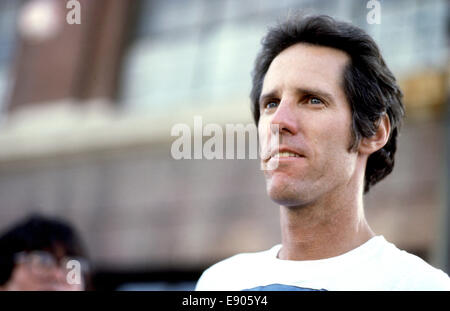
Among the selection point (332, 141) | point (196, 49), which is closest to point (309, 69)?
point (332, 141)

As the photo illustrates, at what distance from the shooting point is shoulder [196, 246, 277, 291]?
7.79 ft

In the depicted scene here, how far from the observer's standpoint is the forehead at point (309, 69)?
2.30m

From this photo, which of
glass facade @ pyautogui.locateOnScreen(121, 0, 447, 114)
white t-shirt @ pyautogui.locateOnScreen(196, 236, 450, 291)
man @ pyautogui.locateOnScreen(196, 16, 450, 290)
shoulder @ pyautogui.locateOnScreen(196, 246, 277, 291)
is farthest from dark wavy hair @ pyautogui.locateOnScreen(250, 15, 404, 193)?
glass facade @ pyautogui.locateOnScreen(121, 0, 447, 114)

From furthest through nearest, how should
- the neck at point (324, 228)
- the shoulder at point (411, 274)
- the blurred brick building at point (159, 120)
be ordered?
the blurred brick building at point (159, 120)
the neck at point (324, 228)
the shoulder at point (411, 274)

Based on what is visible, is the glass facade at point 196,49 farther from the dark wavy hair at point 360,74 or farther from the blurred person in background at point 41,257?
the dark wavy hair at point 360,74

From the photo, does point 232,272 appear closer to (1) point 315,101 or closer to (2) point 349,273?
(2) point 349,273

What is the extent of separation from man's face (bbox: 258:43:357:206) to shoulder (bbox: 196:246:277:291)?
266 millimetres

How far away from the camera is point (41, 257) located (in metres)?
3.69

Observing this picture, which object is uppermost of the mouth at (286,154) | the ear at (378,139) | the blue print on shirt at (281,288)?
the ear at (378,139)

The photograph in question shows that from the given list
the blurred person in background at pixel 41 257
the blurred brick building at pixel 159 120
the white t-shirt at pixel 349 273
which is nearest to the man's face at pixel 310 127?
the white t-shirt at pixel 349 273

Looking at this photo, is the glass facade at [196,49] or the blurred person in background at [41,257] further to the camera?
the glass facade at [196,49]
